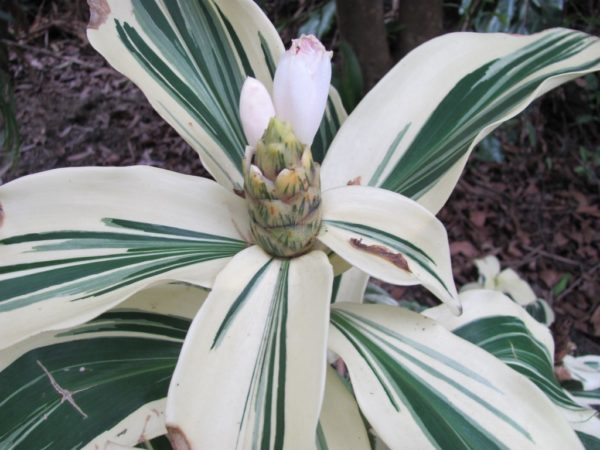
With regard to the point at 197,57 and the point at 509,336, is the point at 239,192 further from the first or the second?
the point at 509,336

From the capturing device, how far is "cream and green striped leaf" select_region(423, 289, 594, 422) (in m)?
0.69

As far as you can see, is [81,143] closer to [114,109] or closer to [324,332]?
[114,109]

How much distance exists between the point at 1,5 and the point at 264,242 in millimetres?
1089

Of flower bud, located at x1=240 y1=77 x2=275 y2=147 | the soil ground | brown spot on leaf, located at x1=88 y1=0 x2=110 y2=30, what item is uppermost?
brown spot on leaf, located at x1=88 y1=0 x2=110 y2=30

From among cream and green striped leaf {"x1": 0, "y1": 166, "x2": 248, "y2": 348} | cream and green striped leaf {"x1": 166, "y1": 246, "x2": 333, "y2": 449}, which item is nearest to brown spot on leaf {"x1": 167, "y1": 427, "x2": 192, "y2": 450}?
cream and green striped leaf {"x1": 166, "y1": 246, "x2": 333, "y2": 449}

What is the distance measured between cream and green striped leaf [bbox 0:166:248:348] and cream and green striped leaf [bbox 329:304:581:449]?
17 cm

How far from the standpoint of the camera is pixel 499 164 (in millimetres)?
2084

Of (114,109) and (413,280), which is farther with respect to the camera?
(114,109)

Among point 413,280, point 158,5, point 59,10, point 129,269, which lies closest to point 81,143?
point 59,10

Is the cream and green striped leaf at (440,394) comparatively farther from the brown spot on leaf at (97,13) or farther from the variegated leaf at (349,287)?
the brown spot on leaf at (97,13)

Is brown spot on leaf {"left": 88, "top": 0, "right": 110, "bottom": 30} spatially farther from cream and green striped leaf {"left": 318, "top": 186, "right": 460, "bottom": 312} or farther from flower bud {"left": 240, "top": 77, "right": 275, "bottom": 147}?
cream and green striped leaf {"left": 318, "top": 186, "right": 460, "bottom": 312}

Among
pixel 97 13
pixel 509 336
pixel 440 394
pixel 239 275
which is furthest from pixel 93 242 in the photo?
pixel 509 336

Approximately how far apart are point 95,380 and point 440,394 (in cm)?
33

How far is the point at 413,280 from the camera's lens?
446 millimetres
